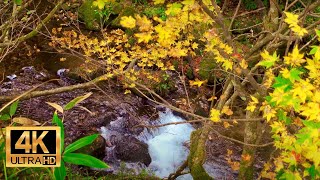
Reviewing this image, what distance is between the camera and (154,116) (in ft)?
24.4

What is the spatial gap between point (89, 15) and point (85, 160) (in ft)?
30.1

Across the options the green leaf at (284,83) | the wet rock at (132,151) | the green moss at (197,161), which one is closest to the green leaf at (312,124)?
A: the green leaf at (284,83)

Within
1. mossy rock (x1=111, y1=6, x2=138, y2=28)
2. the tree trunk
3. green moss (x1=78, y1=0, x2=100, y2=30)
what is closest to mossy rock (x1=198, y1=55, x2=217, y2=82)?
mossy rock (x1=111, y1=6, x2=138, y2=28)

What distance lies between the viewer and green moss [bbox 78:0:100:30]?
10547mm

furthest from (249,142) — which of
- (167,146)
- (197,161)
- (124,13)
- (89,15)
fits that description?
(89,15)

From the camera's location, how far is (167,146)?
23.0 feet

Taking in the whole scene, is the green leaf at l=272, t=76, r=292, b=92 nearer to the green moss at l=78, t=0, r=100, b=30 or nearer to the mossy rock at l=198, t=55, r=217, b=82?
the mossy rock at l=198, t=55, r=217, b=82

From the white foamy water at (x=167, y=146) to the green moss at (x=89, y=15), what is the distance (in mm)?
4531

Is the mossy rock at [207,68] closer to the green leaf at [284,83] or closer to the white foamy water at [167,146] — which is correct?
the white foamy water at [167,146]

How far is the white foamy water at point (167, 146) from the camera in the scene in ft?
21.1

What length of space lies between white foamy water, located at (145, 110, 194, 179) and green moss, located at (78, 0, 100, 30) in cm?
453

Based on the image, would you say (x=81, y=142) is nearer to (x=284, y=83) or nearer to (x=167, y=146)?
(x=284, y=83)

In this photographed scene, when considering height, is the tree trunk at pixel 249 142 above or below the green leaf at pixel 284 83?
below

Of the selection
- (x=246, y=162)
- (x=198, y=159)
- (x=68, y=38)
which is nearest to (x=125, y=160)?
(x=198, y=159)
